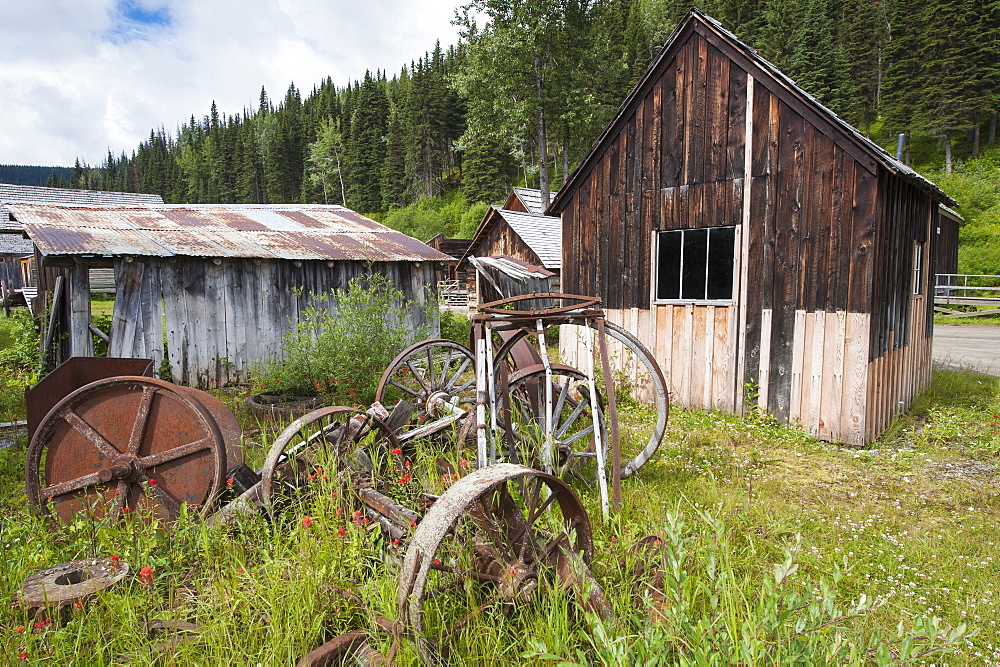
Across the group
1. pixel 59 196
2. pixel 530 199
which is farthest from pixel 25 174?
pixel 530 199

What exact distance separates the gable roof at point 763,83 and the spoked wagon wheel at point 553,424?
167 inches

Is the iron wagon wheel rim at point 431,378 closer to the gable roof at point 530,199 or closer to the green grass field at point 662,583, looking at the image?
the green grass field at point 662,583

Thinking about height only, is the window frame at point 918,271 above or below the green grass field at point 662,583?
above

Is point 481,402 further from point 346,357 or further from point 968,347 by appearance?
point 968,347

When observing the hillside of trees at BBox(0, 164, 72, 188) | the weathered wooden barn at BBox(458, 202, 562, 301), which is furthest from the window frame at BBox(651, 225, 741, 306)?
the hillside of trees at BBox(0, 164, 72, 188)

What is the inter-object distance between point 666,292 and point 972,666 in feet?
18.6

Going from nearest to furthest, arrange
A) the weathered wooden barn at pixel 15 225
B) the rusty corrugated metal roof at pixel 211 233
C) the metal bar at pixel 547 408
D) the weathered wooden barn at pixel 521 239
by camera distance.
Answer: the metal bar at pixel 547 408
the rusty corrugated metal roof at pixel 211 233
the weathered wooden barn at pixel 521 239
the weathered wooden barn at pixel 15 225

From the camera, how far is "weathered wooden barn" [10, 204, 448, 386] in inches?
328

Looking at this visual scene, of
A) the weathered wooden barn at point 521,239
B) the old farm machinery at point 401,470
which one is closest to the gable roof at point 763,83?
the old farm machinery at point 401,470

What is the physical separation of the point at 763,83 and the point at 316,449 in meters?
6.72

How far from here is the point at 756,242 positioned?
7.04 metres

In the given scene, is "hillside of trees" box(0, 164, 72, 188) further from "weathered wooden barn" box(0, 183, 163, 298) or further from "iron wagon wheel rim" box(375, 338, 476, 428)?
"iron wagon wheel rim" box(375, 338, 476, 428)

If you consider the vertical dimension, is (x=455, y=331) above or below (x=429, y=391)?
above

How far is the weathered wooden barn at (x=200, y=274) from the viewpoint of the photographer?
8.34 m
